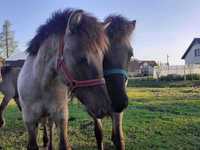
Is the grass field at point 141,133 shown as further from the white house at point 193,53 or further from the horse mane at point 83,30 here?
the white house at point 193,53

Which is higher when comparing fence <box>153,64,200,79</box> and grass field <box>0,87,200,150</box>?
fence <box>153,64,200,79</box>

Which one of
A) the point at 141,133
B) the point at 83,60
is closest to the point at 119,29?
A: the point at 83,60

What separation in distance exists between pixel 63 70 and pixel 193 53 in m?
55.5

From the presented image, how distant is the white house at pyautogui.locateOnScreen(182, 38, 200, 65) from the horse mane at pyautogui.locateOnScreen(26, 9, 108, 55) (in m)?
53.8

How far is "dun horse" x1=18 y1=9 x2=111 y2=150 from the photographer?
11.1 ft

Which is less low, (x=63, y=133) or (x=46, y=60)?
(x=46, y=60)

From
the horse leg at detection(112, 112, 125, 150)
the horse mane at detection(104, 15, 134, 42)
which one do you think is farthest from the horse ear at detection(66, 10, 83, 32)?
the horse leg at detection(112, 112, 125, 150)

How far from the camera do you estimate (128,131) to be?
766cm

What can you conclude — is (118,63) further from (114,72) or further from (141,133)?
(141,133)

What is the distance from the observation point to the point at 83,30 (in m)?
3.50

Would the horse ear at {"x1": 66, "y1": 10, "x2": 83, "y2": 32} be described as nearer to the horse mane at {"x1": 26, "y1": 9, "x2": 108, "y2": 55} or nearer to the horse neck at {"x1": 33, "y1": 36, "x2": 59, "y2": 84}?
the horse mane at {"x1": 26, "y1": 9, "x2": 108, "y2": 55}

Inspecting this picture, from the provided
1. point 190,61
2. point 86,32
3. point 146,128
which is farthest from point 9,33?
point 86,32

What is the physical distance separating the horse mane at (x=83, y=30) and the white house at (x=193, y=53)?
5381 cm

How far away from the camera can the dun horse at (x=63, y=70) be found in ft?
11.1
